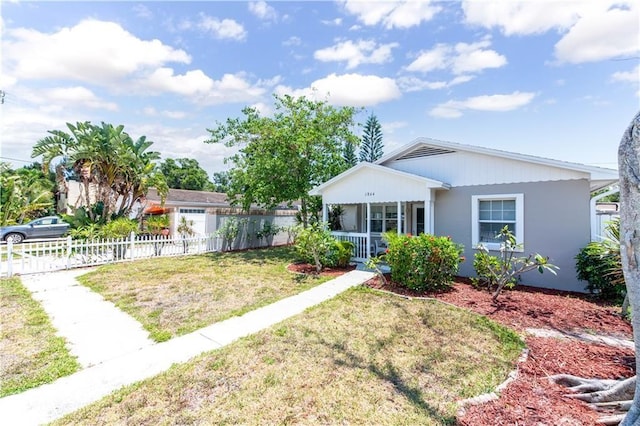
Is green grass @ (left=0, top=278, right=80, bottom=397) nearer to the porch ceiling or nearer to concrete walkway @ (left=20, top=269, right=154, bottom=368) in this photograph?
concrete walkway @ (left=20, top=269, right=154, bottom=368)

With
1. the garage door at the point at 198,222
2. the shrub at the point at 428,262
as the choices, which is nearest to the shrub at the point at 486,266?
the shrub at the point at 428,262

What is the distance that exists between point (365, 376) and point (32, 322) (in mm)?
6172

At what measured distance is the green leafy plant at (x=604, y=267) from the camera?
244 inches

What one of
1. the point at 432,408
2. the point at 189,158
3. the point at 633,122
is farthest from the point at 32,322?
the point at 189,158

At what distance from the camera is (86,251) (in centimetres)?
1066

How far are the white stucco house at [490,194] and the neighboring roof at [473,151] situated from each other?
A: 0.7 inches

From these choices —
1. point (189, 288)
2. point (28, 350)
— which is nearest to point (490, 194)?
point (189, 288)

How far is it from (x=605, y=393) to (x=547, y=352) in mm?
1205

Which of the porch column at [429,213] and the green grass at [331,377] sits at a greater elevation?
the porch column at [429,213]

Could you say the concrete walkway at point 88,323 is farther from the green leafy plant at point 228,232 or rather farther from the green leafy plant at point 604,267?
the green leafy plant at point 604,267

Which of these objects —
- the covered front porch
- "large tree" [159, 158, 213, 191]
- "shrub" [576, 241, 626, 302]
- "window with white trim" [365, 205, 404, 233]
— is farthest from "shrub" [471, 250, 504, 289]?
"large tree" [159, 158, 213, 191]

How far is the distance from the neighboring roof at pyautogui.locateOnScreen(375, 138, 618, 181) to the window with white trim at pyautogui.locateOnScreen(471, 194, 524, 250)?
1106 millimetres

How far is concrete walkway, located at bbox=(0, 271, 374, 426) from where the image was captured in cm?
306

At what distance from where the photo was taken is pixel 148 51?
29.5ft
